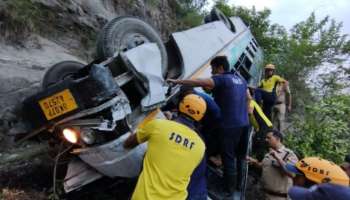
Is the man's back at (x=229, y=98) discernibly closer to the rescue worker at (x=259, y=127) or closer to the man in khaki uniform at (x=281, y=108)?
the rescue worker at (x=259, y=127)

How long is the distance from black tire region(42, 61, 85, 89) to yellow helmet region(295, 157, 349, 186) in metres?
2.65

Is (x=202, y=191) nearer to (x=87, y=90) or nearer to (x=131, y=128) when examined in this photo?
(x=131, y=128)

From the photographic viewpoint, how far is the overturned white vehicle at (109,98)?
11.0 ft

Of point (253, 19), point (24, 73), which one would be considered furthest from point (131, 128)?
point (253, 19)

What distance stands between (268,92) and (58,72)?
3616 millimetres

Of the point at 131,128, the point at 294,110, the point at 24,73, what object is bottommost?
the point at 294,110

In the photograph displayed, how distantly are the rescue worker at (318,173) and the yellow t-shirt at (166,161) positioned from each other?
2.63 ft

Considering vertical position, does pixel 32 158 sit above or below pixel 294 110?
above

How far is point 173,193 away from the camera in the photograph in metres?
2.99

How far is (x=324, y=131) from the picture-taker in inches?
Answer: 245

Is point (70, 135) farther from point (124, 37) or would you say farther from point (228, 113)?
point (228, 113)

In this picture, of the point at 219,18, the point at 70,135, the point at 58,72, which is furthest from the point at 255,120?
the point at 70,135

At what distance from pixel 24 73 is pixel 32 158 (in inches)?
51.0

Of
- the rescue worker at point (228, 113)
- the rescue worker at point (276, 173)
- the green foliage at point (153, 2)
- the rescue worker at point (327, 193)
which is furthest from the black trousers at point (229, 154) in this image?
the green foliage at point (153, 2)
